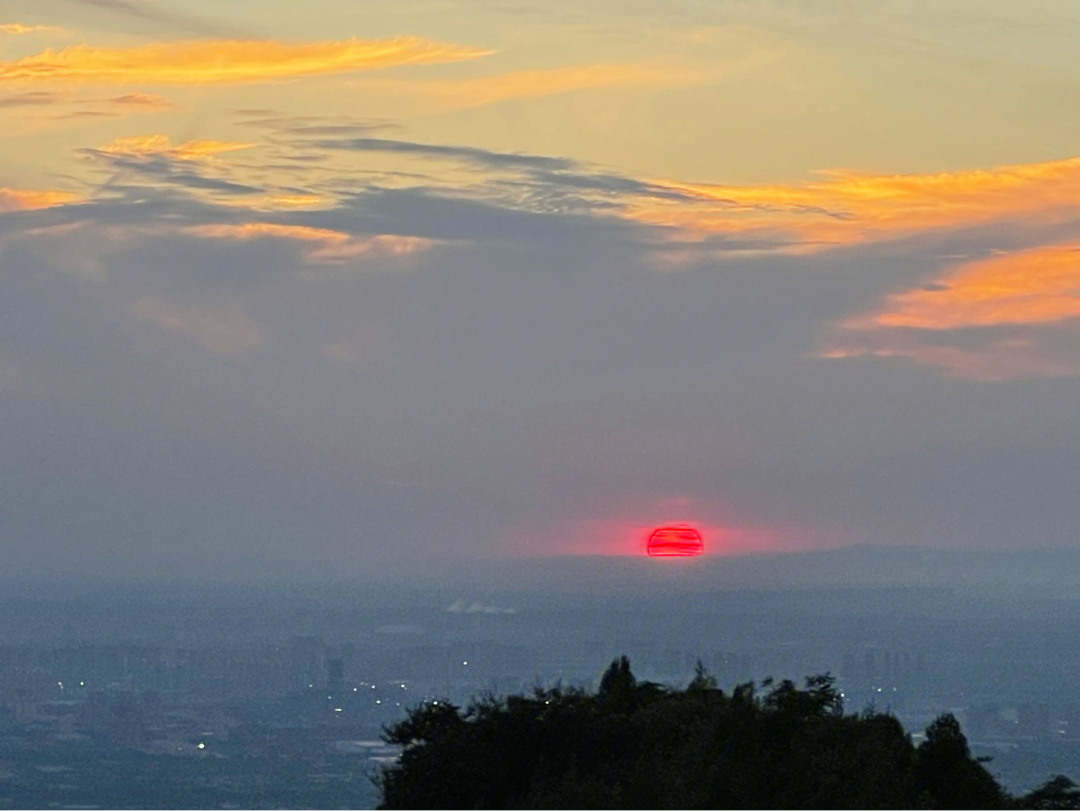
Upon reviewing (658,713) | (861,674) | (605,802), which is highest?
(861,674)

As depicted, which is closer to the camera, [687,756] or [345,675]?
[687,756]

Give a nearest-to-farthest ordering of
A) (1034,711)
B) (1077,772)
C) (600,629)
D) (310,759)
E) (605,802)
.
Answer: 1. (605,802)
2. (1077,772)
3. (310,759)
4. (1034,711)
5. (600,629)

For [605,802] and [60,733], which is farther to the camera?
[60,733]

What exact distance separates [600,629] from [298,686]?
548 inches

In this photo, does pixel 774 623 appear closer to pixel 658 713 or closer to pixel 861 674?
pixel 861 674

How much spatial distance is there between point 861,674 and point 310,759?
892 inches

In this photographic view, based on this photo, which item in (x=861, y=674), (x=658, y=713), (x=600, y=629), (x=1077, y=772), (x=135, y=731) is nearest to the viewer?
(x=658, y=713)

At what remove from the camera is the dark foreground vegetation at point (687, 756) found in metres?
25.8

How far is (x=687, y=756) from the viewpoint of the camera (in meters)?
28.4

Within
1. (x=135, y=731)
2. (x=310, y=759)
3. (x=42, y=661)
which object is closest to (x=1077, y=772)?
(x=310, y=759)

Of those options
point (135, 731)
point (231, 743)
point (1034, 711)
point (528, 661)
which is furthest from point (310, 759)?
point (1034, 711)

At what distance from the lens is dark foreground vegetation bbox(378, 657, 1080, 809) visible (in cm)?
2580

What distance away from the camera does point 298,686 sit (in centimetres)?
7225

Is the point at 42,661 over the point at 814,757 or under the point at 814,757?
over
